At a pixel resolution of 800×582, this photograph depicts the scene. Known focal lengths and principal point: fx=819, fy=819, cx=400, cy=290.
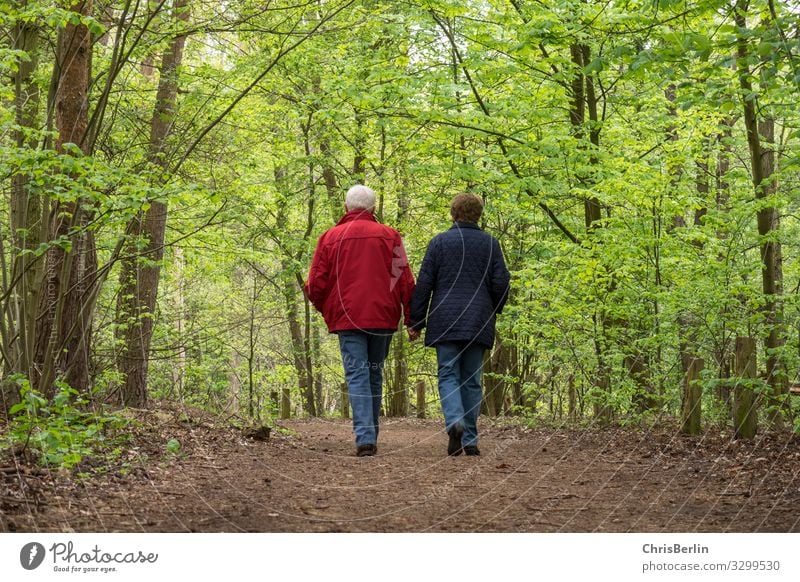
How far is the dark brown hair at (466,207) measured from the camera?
6602 mm

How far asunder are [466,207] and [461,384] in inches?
56.0

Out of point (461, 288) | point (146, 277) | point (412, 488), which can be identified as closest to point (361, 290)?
point (461, 288)

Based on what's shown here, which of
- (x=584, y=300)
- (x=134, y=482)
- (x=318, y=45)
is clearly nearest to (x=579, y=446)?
(x=584, y=300)

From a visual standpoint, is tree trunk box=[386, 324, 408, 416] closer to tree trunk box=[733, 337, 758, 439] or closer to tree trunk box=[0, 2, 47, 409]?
tree trunk box=[0, 2, 47, 409]

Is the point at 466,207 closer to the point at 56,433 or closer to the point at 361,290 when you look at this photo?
the point at 361,290

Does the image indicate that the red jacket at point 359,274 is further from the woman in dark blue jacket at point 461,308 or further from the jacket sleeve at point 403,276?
the woman in dark blue jacket at point 461,308

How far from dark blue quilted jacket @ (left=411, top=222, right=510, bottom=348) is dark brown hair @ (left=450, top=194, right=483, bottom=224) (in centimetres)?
8

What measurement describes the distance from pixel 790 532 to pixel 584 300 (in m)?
5.30

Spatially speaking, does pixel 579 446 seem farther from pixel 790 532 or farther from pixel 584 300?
pixel 790 532


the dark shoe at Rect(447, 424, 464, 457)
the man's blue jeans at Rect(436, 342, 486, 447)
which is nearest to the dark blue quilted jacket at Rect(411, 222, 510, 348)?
the man's blue jeans at Rect(436, 342, 486, 447)

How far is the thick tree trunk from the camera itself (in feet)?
20.2

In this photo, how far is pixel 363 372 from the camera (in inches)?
254

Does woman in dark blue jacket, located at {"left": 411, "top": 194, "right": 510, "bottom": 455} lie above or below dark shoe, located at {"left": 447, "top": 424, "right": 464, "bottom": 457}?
above
